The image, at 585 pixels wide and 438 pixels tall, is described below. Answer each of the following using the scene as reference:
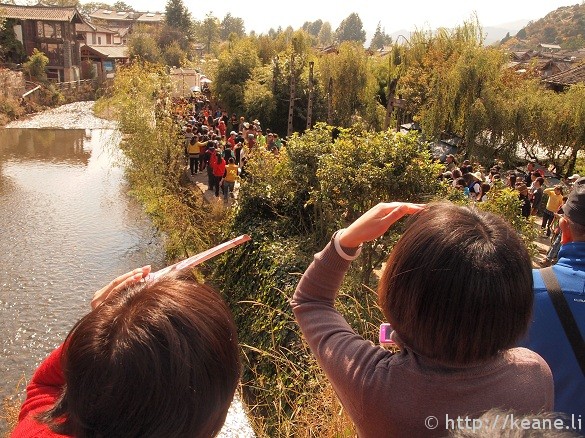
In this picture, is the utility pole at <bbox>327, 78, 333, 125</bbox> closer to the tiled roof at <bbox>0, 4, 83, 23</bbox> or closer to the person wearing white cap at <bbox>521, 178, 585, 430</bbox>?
the person wearing white cap at <bbox>521, 178, 585, 430</bbox>

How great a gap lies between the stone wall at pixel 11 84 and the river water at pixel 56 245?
877 cm

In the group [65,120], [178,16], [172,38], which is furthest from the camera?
[178,16]

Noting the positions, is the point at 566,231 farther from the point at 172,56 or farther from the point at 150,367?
the point at 172,56

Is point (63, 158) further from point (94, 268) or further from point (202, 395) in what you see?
point (202, 395)

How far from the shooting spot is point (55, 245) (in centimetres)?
996

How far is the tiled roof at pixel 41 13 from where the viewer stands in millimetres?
31434

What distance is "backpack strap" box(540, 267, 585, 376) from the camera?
55.9 inches

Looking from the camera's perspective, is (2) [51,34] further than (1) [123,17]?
No

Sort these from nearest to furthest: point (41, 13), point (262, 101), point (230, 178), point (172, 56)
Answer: point (230, 178) → point (262, 101) → point (41, 13) → point (172, 56)

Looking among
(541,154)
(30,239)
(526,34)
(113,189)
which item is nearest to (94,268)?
(30,239)

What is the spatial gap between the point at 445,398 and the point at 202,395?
1.58ft

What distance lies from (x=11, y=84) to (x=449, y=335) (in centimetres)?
2903

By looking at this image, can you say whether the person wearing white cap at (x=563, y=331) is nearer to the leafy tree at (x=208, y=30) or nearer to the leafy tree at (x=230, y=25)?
the leafy tree at (x=208, y=30)

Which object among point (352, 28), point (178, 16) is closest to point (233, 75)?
point (178, 16)
